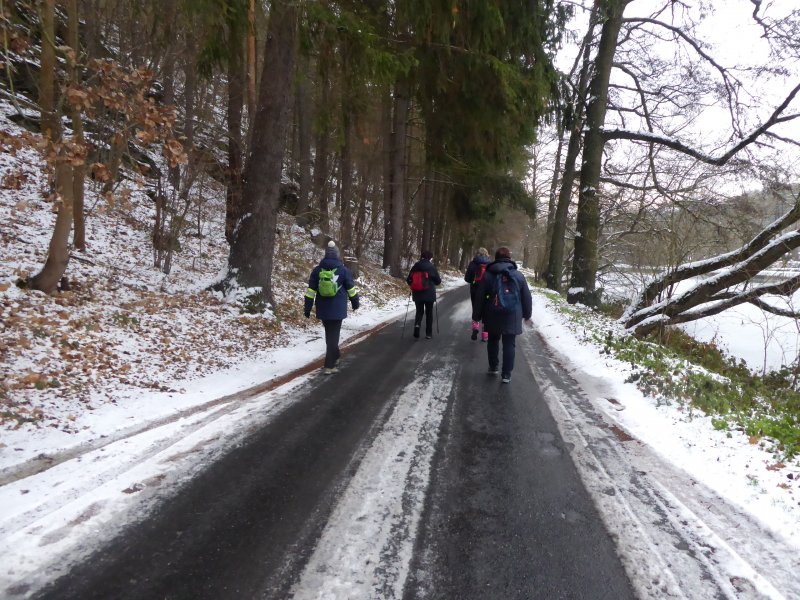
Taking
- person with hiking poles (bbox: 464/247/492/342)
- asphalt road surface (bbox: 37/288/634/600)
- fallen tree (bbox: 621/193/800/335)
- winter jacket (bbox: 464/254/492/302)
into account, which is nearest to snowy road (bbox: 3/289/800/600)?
asphalt road surface (bbox: 37/288/634/600)

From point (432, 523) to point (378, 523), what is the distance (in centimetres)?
35

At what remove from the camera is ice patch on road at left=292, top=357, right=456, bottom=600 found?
2453 mm

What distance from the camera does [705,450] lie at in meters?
4.31

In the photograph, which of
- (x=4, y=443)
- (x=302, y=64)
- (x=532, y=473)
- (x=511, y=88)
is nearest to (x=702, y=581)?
(x=532, y=473)

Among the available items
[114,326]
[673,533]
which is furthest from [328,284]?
[673,533]

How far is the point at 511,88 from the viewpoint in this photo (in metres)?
10.9

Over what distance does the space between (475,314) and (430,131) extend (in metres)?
9.49

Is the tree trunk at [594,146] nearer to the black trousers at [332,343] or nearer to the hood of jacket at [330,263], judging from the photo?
the hood of jacket at [330,263]

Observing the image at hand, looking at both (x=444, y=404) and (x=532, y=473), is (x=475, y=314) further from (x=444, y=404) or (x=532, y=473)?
(x=532, y=473)

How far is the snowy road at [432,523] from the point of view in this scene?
248 centimetres

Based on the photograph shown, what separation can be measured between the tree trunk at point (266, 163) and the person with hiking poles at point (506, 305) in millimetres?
4655

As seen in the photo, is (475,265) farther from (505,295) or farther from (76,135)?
(76,135)

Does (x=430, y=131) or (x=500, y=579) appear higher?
(x=430, y=131)

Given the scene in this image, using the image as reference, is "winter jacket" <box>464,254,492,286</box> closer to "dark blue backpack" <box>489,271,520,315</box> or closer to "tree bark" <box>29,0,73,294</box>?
"dark blue backpack" <box>489,271,520,315</box>
